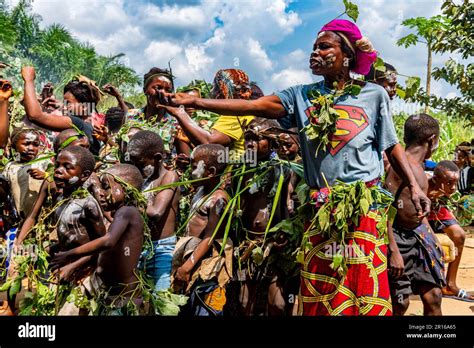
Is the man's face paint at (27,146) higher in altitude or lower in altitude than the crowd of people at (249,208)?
higher

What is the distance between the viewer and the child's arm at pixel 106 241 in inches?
114

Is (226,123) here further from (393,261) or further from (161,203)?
(393,261)

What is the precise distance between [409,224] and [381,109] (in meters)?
1.05

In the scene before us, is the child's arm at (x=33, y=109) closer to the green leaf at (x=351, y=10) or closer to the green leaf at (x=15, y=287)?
the green leaf at (x=15, y=287)

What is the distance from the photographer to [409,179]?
2.90 meters

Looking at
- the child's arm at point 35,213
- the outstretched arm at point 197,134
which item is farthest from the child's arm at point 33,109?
the outstretched arm at point 197,134

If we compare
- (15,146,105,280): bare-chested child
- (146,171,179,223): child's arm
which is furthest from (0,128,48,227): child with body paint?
(146,171,179,223): child's arm

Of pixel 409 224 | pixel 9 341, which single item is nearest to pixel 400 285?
pixel 409 224

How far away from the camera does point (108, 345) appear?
2752mm

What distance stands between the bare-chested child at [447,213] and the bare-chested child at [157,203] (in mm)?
2222

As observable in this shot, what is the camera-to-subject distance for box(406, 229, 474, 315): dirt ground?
4965 mm

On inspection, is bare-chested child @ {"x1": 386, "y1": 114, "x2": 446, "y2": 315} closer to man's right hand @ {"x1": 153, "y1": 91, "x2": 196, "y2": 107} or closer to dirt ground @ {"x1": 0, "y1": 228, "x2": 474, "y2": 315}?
dirt ground @ {"x1": 0, "y1": 228, "x2": 474, "y2": 315}

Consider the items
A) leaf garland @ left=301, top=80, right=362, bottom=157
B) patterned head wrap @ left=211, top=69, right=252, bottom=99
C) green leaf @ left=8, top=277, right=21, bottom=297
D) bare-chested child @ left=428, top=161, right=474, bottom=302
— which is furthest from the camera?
bare-chested child @ left=428, top=161, right=474, bottom=302

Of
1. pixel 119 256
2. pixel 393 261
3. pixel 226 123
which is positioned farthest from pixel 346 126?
pixel 119 256
